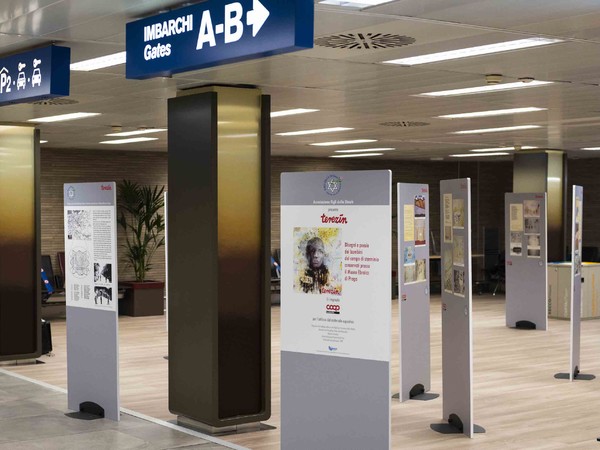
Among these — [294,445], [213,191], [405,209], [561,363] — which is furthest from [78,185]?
[561,363]

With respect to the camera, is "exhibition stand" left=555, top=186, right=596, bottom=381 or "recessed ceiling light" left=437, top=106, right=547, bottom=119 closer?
"exhibition stand" left=555, top=186, right=596, bottom=381

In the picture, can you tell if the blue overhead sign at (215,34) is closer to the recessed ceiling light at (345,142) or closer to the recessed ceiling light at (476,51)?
the recessed ceiling light at (476,51)

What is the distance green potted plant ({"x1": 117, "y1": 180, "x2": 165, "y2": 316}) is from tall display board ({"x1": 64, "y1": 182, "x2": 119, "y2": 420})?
8.36m

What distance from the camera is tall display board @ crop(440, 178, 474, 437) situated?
24.8 ft

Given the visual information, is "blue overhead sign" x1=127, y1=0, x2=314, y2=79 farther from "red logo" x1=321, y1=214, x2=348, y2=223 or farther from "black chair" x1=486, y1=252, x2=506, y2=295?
"black chair" x1=486, y1=252, x2=506, y2=295

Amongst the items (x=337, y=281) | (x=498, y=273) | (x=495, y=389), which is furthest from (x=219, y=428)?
(x=498, y=273)

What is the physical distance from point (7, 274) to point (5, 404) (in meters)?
2.73

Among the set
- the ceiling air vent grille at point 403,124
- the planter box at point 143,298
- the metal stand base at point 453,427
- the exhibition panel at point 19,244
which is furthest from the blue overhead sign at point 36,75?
the planter box at point 143,298

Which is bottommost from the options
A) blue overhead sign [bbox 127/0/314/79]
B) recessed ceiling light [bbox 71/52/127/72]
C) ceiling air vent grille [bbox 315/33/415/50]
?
blue overhead sign [bbox 127/0/314/79]

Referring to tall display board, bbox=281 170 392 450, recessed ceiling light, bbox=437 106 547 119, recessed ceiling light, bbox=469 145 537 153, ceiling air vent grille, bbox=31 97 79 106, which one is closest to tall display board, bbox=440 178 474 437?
tall display board, bbox=281 170 392 450

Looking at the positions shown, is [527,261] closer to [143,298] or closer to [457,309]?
[143,298]

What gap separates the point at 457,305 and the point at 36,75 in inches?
145

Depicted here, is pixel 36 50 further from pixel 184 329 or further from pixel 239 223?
pixel 184 329

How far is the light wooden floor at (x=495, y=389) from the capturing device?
303 inches
